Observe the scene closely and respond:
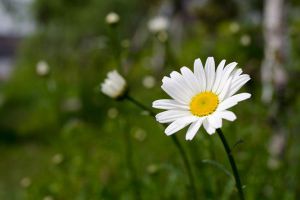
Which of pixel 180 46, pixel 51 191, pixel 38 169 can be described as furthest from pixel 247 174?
pixel 180 46

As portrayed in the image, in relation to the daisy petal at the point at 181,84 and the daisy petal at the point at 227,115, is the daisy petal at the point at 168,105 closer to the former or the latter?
the daisy petal at the point at 181,84

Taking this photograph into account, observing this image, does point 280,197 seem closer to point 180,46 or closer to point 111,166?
point 111,166

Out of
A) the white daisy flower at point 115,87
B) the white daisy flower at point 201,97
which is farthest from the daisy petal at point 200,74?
the white daisy flower at point 115,87

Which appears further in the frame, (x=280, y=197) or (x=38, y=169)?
(x=38, y=169)

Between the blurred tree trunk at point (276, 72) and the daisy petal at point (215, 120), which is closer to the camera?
the daisy petal at point (215, 120)

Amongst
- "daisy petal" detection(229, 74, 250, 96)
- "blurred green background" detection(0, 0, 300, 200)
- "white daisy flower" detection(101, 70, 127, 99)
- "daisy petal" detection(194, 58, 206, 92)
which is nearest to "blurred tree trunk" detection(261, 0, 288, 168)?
"blurred green background" detection(0, 0, 300, 200)

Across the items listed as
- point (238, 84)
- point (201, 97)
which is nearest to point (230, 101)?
point (238, 84)

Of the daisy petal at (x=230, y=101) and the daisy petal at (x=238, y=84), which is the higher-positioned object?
the daisy petal at (x=238, y=84)
